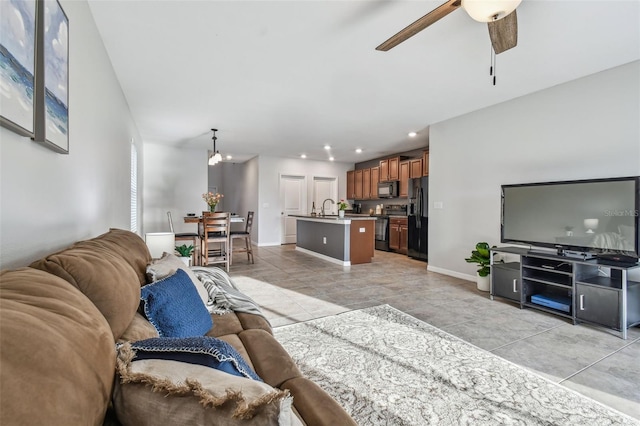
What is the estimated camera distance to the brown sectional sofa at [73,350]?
474mm

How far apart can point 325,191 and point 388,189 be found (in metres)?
2.41

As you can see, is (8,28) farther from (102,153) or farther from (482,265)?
(482,265)

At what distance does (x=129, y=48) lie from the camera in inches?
105

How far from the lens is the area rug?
5.17 ft

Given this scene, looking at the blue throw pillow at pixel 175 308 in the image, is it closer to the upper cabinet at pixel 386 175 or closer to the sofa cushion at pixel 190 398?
the sofa cushion at pixel 190 398

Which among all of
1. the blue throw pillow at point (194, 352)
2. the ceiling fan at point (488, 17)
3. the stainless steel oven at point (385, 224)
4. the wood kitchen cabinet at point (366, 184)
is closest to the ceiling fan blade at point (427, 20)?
the ceiling fan at point (488, 17)

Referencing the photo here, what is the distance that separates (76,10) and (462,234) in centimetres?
487

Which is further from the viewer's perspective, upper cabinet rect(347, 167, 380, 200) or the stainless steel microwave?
upper cabinet rect(347, 167, 380, 200)

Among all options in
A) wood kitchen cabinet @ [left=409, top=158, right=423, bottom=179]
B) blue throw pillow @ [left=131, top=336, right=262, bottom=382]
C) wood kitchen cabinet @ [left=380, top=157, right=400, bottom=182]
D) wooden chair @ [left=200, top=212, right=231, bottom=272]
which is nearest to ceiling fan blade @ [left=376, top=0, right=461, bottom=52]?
blue throw pillow @ [left=131, top=336, right=262, bottom=382]

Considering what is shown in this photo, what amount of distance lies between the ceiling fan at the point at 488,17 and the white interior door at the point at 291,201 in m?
6.72

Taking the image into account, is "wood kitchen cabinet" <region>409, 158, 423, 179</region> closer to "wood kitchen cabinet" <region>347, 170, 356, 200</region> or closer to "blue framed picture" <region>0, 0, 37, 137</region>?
"wood kitchen cabinet" <region>347, 170, 356, 200</region>

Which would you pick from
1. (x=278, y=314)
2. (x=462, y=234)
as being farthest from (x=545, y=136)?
(x=278, y=314)

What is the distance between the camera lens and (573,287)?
113 inches

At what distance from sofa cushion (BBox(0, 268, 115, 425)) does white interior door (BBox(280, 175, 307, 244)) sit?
7864 millimetres
